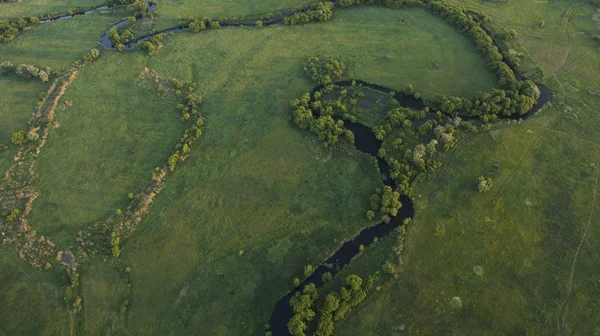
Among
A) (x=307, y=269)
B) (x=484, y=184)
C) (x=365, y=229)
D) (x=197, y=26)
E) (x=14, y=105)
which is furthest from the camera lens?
(x=197, y=26)

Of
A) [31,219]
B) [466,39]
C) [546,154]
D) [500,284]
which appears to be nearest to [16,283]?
[31,219]

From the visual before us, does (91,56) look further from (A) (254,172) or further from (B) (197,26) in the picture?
(A) (254,172)

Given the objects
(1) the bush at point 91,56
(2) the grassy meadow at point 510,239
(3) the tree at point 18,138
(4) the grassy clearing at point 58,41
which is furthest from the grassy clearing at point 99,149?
(2) the grassy meadow at point 510,239

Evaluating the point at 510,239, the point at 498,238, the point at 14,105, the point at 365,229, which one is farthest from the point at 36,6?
the point at 510,239

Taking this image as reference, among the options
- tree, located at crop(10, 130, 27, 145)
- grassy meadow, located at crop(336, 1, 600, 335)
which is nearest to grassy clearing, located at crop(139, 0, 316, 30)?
tree, located at crop(10, 130, 27, 145)

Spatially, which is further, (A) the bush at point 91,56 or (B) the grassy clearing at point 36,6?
(B) the grassy clearing at point 36,6

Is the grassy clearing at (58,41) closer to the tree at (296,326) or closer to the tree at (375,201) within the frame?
the tree at (375,201)
